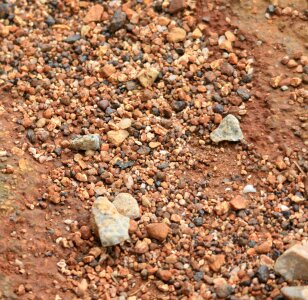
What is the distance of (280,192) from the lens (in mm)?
3088

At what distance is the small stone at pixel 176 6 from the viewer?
12.2ft

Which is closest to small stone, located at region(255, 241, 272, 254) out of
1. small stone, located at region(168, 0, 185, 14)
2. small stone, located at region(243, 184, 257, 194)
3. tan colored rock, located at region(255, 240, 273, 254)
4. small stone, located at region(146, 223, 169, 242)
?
tan colored rock, located at region(255, 240, 273, 254)

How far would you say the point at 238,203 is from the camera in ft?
9.96

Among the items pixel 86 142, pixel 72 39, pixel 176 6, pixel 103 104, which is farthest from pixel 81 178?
pixel 176 6

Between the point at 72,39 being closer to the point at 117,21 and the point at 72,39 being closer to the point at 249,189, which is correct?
the point at 117,21

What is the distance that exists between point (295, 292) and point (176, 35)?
160cm

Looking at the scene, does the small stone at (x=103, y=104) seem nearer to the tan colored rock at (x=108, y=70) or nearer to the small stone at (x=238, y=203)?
the tan colored rock at (x=108, y=70)

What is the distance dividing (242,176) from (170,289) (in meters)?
0.68

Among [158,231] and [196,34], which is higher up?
[196,34]

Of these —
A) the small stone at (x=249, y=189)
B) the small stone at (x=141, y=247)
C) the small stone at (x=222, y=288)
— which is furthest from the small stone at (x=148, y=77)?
the small stone at (x=222, y=288)

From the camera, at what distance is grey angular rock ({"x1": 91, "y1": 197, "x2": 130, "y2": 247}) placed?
2.84m

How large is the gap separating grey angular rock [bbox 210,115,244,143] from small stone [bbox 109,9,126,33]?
88 centimetres

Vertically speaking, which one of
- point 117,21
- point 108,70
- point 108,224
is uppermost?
point 117,21

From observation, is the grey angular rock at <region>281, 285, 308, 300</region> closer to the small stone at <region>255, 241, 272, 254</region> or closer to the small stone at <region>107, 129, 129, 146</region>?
the small stone at <region>255, 241, 272, 254</region>
